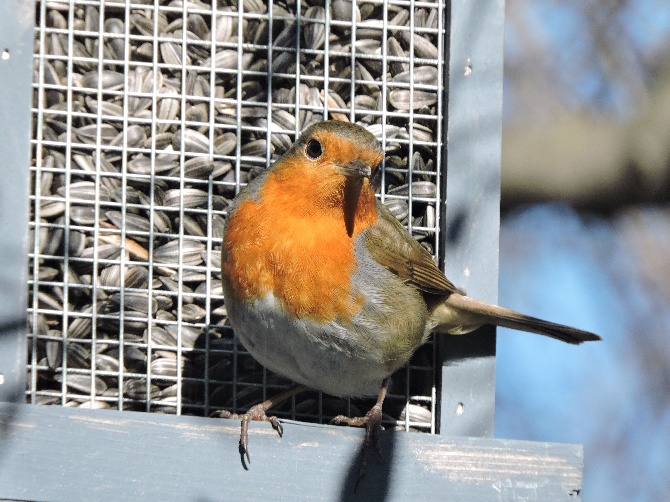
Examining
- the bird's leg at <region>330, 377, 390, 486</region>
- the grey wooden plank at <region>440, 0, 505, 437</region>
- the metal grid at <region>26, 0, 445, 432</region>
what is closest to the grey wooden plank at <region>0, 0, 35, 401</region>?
the metal grid at <region>26, 0, 445, 432</region>

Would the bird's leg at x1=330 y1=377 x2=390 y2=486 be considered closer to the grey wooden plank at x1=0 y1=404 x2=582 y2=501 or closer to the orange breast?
the grey wooden plank at x1=0 y1=404 x2=582 y2=501

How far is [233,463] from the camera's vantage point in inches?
131

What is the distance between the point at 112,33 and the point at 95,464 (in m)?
1.75

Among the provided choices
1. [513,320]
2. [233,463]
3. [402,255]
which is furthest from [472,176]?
[233,463]

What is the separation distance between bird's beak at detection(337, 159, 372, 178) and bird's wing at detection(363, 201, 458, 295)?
298 mm

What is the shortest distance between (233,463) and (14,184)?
56.7 inches

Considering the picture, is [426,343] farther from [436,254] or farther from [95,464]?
[95,464]

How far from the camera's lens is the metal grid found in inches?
159

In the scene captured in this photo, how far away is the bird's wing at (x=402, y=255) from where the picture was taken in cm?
372

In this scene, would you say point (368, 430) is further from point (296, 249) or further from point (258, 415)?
point (296, 249)

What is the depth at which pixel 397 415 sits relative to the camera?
13.8ft

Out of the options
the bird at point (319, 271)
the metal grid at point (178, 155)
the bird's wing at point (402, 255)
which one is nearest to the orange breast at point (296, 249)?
the bird at point (319, 271)

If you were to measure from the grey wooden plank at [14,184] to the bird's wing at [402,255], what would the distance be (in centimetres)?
134

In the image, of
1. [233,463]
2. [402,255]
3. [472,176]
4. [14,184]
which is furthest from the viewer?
[472,176]
